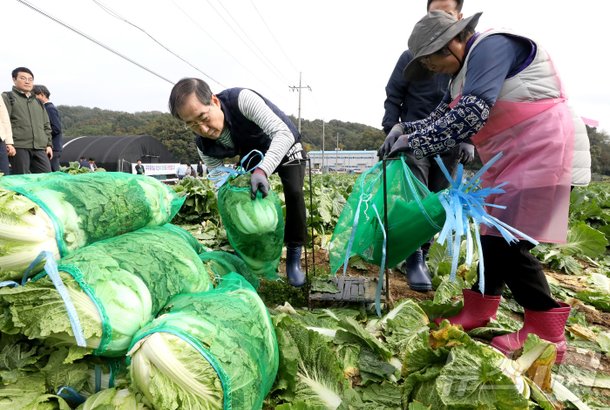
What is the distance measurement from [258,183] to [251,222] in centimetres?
26

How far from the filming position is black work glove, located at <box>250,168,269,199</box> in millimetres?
2357

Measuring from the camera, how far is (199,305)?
148cm

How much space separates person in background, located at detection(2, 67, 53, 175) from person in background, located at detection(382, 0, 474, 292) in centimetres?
554

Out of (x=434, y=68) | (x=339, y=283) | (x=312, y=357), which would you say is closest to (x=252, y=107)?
(x=434, y=68)

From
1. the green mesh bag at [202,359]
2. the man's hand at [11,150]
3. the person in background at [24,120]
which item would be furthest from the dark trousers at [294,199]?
the person in background at [24,120]

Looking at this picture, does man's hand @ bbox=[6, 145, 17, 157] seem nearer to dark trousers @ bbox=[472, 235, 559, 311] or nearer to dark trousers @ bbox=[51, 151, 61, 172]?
dark trousers @ bbox=[51, 151, 61, 172]

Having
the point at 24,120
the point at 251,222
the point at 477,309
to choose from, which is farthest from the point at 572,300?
the point at 24,120

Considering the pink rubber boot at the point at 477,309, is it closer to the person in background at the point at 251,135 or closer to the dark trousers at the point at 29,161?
the person in background at the point at 251,135

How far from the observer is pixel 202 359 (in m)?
1.25

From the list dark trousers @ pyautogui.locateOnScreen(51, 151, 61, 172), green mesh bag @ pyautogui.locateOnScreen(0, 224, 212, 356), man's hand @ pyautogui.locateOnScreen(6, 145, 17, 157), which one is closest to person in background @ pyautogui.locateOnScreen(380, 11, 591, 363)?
green mesh bag @ pyautogui.locateOnScreen(0, 224, 212, 356)

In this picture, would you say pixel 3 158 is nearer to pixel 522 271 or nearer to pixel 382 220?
pixel 382 220

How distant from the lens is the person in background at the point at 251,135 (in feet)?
7.46

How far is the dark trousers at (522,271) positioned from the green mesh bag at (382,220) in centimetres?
31

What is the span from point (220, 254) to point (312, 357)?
1006 millimetres
